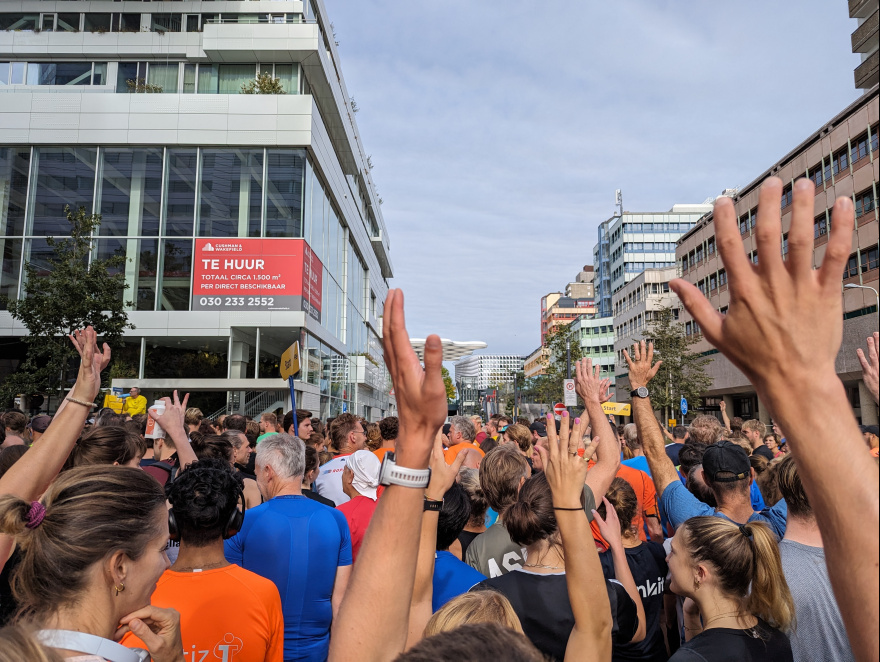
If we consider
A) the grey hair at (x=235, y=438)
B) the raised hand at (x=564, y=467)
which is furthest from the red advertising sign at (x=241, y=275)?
the raised hand at (x=564, y=467)

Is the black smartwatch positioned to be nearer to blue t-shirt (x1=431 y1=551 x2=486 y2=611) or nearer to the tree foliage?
blue t-shirt (x1=431 y1=551 x2=486 y2=611)

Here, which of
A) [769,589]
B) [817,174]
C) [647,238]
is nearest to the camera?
[769,589]

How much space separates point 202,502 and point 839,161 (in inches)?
1578

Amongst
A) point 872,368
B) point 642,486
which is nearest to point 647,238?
point 642,486

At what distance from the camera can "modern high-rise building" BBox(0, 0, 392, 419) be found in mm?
22500

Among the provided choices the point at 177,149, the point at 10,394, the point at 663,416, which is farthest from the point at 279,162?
the point at 663,416

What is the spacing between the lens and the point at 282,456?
3.71 metres

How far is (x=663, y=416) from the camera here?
55.9 meters

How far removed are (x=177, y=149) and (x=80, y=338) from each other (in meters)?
23.3

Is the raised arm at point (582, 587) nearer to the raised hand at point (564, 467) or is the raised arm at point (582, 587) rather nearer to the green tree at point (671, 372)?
the raised hand at point (564, 467)

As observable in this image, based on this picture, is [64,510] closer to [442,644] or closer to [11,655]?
[11,655]

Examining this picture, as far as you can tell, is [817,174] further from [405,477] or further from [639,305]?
[405,477]

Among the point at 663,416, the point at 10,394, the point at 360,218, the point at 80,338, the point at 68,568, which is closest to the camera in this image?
the point at 68,568

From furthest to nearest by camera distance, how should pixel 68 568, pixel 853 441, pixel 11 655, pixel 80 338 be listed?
pixel 80 338 → pixel 68 568 → pixel 11 655 → pixel 853 441
